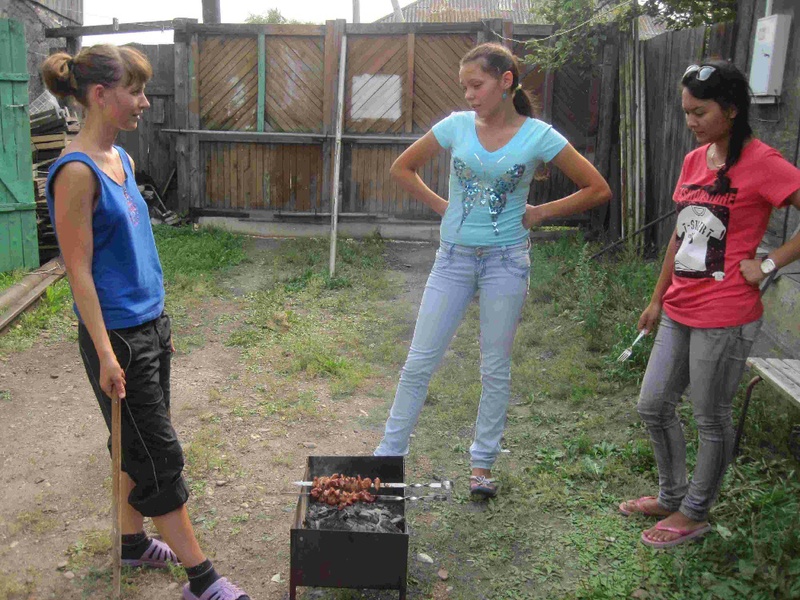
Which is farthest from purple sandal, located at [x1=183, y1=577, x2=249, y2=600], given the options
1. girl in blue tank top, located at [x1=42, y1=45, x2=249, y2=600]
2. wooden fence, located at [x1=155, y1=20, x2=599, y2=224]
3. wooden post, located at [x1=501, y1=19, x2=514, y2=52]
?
wooden post, located at [x1=501, y1=19, x2=514, y2=52]

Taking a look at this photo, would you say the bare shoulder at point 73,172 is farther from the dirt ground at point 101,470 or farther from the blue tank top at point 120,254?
the dirt ground at point 101,470

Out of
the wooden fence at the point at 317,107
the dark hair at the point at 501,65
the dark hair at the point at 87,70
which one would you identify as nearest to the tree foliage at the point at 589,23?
the wooden fence at the point at 317,107

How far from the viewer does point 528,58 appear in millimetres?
8289

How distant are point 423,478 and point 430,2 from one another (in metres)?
41.8

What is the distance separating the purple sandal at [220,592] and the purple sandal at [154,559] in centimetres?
31

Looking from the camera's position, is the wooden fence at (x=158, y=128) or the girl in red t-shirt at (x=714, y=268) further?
the wooden fence at (x=158, y=128)

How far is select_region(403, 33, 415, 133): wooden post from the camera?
906cm

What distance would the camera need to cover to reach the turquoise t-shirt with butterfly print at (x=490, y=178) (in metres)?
3.26

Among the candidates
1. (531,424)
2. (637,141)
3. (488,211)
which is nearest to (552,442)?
(531,424)

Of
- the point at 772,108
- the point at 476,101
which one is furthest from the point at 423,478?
the point at 772,108

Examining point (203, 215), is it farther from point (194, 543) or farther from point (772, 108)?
point (194, 543)

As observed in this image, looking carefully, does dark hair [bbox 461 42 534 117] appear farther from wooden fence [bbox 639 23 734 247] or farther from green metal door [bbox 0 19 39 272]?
green metal door [bbox 0 19 39 272]

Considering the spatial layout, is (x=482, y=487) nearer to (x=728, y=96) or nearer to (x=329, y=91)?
(x=728, y=96)

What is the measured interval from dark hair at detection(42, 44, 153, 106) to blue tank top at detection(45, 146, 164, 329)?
0.26 metres
